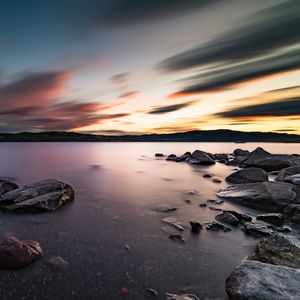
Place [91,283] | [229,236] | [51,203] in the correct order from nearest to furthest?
[91,283] < [229,236] < [51,203]

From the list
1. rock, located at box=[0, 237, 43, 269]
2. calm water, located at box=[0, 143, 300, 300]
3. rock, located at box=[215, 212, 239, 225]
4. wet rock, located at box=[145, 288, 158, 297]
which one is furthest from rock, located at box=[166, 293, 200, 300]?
rock, located at box=[215, 212, 239, 225]

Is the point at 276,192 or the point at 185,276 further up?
the point at 276,192

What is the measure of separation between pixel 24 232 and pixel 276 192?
12860mm

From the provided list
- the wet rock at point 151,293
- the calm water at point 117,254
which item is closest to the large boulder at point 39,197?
the calm water at point 117,254

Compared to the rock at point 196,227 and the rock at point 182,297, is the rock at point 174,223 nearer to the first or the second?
the rock at point 196,227

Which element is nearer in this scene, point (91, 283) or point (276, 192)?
point (91, 283)

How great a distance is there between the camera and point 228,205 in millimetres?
12844

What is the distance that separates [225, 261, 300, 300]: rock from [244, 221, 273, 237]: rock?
146 inches

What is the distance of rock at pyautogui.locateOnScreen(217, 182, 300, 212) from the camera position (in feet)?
38.8

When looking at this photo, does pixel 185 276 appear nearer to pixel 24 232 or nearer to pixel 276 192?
pixel 24 232

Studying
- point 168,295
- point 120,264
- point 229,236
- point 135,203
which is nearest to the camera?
point 168,295

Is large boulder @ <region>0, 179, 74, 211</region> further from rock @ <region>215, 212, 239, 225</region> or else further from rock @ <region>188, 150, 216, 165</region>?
rock @ <region>188, 150, 216, 165</region>

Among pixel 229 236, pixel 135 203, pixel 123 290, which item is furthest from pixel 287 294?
pixel 135 203

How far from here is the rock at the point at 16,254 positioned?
20.5 ft
